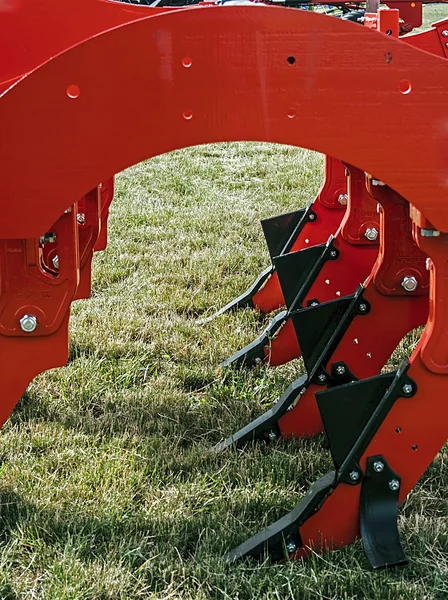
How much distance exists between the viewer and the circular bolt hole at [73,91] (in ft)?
5.39

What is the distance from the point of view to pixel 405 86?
1.71 meters

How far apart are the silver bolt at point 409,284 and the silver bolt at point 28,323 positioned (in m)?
1.29

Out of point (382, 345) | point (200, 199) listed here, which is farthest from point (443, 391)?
point (200, 199)

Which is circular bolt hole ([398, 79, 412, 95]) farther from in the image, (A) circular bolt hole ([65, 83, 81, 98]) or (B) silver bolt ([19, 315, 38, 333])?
(B) silver bolt ([19, 315, 38, 333])

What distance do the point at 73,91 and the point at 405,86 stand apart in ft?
2.33

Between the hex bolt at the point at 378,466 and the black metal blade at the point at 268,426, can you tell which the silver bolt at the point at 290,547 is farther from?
the black metal blade at the point at 268,426

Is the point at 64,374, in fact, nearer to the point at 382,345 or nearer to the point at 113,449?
the point at 113,449

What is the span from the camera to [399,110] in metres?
1.72

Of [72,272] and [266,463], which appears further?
[266,463]

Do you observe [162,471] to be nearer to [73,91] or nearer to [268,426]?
[268,426]

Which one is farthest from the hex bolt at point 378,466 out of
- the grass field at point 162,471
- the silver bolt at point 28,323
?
the silver bolt at point 28,323

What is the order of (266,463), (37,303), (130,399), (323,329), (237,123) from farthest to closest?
(130,399) → (323,329) → (266,463) → (37,303) → (237,123)

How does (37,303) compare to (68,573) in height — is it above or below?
above

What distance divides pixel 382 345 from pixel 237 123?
1.29 metres
